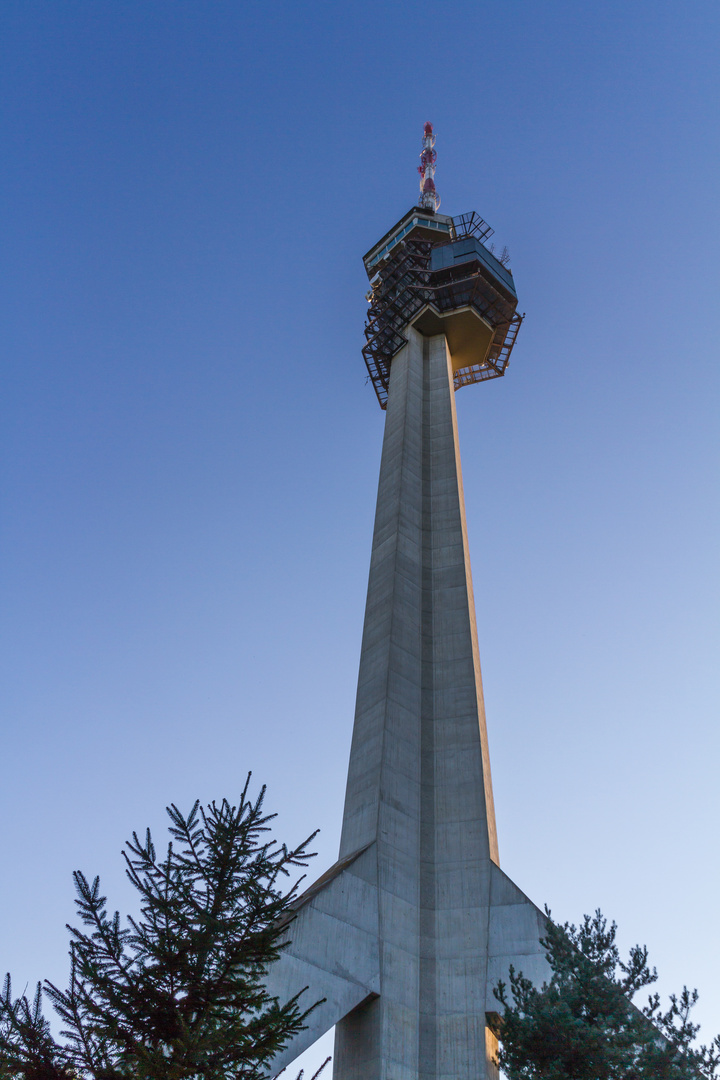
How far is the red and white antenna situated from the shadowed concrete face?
71.0ft

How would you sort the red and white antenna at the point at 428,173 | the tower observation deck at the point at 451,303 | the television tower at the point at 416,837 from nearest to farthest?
1. the television tower at the point at 416,837
2. the tower observation deck at the point at 451,303
3. the red and white antenna at the point at 428,173

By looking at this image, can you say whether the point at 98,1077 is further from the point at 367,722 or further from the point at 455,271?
the point at 455,271

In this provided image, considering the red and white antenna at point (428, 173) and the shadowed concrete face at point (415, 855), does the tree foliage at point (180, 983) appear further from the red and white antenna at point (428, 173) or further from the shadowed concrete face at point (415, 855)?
the red and white antenna at point (428, 173)

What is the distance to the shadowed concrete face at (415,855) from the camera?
54.1 ft

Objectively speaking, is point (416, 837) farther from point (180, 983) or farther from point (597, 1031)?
point (180, 983)

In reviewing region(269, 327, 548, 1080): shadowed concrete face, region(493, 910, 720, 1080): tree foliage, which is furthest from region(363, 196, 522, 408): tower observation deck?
region(493, 910, 720, 1080): tree foliage

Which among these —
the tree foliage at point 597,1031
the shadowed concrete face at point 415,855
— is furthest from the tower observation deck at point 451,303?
the tree foliage at point 597,1031

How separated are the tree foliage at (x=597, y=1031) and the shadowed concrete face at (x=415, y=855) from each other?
195 inches

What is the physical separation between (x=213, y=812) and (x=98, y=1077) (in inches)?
91.3

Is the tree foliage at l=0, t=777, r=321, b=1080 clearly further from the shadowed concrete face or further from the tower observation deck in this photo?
the tower observation deck

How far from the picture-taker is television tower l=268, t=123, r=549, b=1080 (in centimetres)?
1650

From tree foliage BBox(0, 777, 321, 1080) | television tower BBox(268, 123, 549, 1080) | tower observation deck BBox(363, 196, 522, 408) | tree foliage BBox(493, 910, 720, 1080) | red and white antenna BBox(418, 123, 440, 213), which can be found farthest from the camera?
red and white antenna BBox(418, 123, 440, 213)

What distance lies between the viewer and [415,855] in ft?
64.3

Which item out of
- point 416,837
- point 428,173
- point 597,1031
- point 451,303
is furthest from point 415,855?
point 428,173
